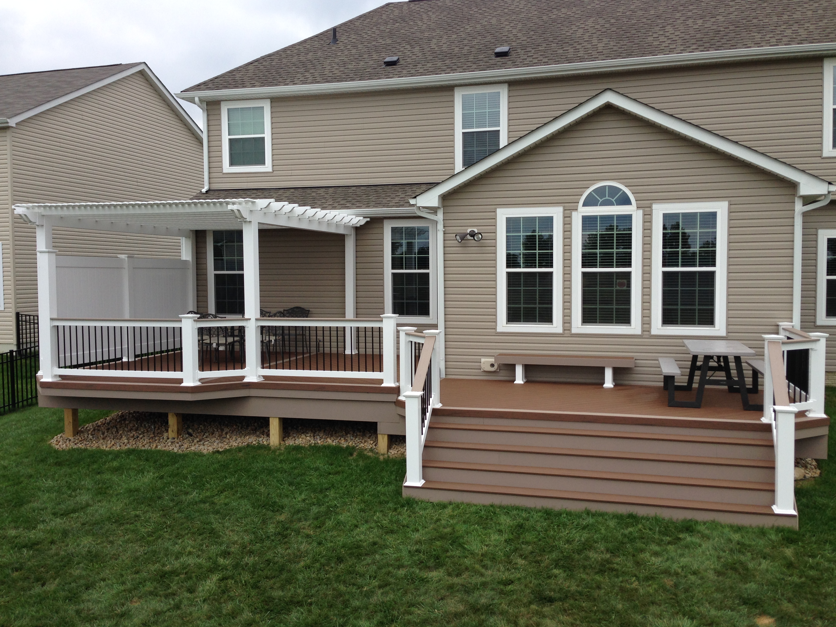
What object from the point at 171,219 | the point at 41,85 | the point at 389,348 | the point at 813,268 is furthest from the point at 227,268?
the point at 813,268

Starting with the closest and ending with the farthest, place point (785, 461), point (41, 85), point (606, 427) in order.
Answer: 1. point (785, 461)
2. point (606, 427)
3. point (41, 85)

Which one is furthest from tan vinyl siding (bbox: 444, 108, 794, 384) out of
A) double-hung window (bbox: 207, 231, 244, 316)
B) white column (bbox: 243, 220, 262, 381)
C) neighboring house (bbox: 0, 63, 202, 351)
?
neighboring house (bbox: 0, 63, 202, 351)

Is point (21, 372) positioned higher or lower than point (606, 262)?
lower

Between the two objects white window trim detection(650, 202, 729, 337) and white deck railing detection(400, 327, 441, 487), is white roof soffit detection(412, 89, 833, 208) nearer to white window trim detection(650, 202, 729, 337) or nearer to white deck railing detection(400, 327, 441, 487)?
white window trim detection(650, 202, 729, 337)

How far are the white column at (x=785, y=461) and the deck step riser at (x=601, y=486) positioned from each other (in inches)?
6.8

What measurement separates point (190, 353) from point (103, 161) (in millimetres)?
10984

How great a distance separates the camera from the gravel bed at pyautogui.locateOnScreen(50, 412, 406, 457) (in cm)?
853

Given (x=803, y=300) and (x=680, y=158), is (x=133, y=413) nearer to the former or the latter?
(x=680, y=158)

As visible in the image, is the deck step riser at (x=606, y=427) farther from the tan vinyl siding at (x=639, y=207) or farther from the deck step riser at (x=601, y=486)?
the tan vinyl siding at (x=639, y=207)

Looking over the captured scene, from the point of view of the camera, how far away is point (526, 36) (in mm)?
12531

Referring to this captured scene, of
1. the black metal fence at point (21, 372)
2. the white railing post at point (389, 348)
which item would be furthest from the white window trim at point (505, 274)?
the black metal fence at point (21, 372)

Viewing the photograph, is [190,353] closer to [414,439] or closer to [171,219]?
[171,219]

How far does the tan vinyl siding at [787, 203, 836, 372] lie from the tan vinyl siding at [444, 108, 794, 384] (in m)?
3.05

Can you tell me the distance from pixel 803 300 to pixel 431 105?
7236 mm
